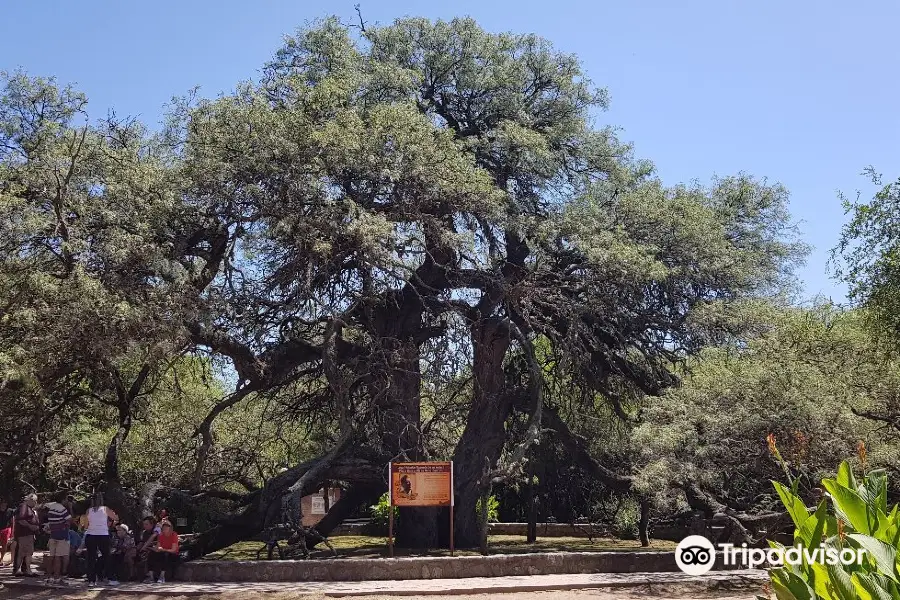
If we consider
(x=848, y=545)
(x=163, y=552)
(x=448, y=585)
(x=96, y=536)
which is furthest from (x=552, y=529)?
(x=848, y=545)

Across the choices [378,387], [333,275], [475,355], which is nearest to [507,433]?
[475,355]

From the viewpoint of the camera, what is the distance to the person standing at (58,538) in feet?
47.6

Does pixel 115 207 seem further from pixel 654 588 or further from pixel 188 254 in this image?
pixel 654 588

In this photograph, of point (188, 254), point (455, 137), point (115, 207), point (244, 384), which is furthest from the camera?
point (455, 137)

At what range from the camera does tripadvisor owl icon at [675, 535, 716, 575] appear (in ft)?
47.4

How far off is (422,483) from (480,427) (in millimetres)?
4657

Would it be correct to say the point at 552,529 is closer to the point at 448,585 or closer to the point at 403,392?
the point at 403,392

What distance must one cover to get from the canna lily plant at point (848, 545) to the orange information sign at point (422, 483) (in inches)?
428

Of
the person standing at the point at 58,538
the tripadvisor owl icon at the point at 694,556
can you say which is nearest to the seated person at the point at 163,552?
the person standing at the point at 58,538

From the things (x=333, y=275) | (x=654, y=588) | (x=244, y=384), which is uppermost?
(x=333, y=275)

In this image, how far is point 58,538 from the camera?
14.8 metres

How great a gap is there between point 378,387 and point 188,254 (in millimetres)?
4725

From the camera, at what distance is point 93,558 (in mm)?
14242

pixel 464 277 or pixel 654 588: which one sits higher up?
pixel 464 277
